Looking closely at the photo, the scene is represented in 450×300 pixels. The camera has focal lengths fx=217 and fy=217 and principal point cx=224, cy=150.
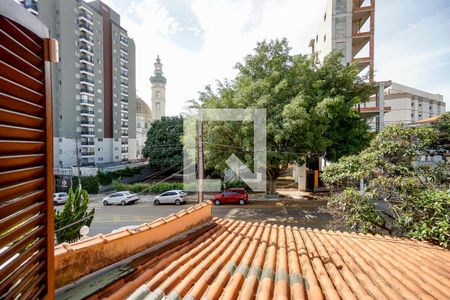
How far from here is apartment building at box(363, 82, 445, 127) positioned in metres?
39.2

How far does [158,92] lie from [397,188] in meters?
52.8

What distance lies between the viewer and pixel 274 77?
13.8 metres

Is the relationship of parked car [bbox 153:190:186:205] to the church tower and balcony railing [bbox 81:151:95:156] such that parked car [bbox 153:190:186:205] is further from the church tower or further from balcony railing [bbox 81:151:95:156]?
the church tower

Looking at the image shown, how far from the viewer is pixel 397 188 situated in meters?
6.36

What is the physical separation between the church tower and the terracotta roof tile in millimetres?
49779

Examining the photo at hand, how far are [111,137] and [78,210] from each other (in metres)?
31.6

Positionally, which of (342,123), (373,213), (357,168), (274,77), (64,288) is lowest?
(373,213)

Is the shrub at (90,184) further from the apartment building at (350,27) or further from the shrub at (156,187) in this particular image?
the apartment building at (350,27)

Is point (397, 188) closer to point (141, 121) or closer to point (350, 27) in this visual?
point (350, 27)

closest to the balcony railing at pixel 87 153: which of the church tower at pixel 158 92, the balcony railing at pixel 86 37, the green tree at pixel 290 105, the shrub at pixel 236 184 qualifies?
the balcony railing at pixel 86 37

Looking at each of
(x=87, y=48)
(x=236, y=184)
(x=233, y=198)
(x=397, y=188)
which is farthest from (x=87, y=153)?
(x=397, y=188)

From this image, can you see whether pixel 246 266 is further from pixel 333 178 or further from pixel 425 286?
pixel 333 178

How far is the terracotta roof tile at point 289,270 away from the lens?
97.3 inches

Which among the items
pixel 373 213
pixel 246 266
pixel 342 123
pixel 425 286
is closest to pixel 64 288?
pixel 246 266
